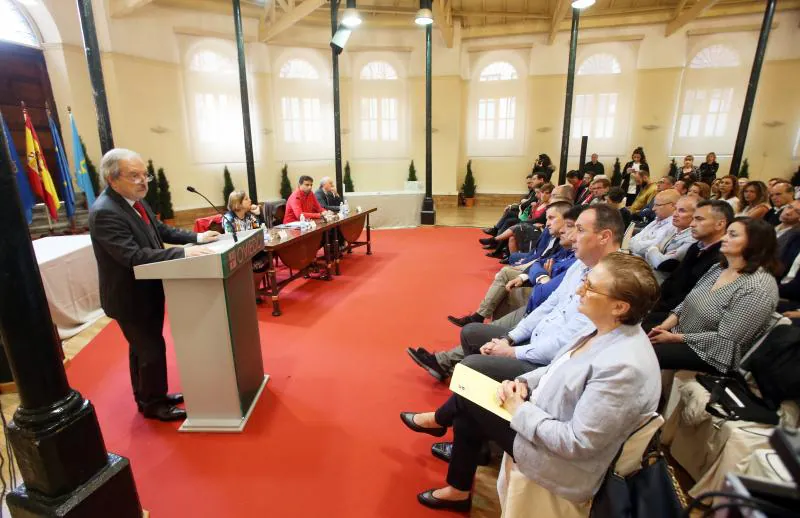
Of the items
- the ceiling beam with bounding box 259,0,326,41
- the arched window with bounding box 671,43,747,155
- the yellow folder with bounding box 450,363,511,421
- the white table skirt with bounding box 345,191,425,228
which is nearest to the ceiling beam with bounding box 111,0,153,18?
the ceiling beam with bounding box 259,0,326,41

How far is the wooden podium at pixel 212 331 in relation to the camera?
6.45 ft

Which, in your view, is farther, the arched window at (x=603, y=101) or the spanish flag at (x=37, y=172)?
the arched window at (x=603, y=101)

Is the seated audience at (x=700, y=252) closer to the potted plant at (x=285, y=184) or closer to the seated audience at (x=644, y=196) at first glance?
the seated audience at (x=644, y=196)

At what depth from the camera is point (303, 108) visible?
9.98 metres

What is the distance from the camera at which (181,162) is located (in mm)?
8438

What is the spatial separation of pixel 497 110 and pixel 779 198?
748 centimetres

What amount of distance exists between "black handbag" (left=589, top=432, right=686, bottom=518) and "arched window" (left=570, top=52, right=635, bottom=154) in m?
10.4

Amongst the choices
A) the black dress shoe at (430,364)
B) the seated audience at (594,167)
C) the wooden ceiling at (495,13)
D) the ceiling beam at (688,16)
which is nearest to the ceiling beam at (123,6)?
the wooden ceiling at (495,13)

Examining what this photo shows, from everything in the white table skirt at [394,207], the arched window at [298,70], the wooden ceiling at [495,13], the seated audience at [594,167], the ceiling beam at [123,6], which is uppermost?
the wooden ceiling at [495,13]

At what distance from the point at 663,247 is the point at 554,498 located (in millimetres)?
2674

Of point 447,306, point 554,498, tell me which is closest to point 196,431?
point 554,498

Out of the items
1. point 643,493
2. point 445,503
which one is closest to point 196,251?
point 445,503

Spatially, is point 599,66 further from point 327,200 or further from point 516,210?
point 327,200

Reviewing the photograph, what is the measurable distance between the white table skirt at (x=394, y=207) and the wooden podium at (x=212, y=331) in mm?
5305
